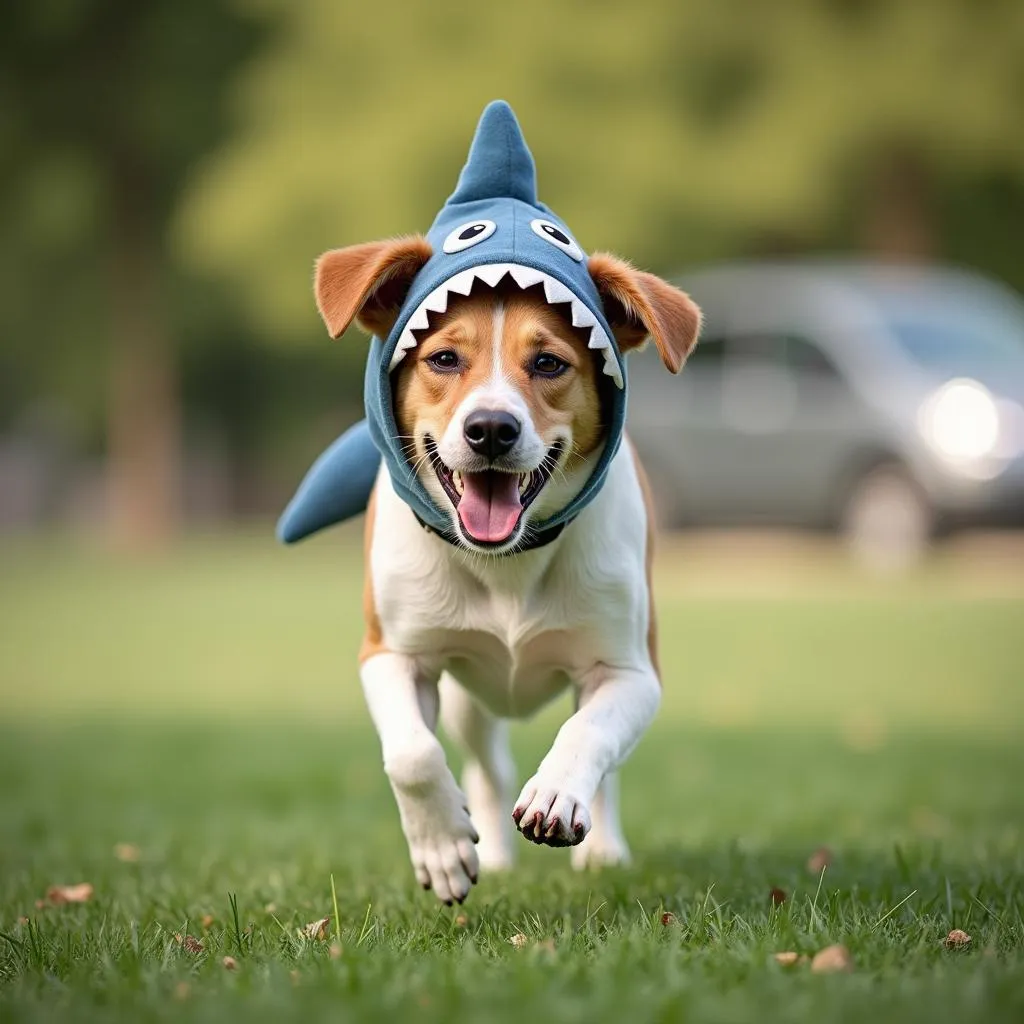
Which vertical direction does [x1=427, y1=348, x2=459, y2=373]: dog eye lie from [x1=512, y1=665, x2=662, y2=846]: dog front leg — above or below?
above

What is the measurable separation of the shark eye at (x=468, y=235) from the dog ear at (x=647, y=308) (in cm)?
33

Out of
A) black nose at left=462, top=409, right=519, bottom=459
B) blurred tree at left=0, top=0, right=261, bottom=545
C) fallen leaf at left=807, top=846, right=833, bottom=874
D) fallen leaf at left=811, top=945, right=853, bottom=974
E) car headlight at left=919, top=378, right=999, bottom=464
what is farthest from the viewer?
blurred tree at left=0, top=0, right=261, bottom=545

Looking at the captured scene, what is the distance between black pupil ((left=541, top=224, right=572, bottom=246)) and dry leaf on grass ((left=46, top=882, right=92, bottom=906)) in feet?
7.55

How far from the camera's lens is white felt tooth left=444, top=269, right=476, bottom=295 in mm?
4234

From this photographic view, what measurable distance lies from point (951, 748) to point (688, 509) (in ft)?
33.2

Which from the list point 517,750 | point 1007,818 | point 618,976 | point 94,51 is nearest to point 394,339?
point 618,976

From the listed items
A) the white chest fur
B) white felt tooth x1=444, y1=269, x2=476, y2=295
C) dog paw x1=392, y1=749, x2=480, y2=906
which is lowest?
dog paw x1=392, y1=749, x2=480, y2=906

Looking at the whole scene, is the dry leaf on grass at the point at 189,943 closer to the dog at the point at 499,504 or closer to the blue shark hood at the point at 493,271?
the dog at the point at 499,504

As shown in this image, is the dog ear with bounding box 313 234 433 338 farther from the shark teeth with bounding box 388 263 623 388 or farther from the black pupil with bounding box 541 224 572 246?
the black pupil with bounding box 541 224 572 246

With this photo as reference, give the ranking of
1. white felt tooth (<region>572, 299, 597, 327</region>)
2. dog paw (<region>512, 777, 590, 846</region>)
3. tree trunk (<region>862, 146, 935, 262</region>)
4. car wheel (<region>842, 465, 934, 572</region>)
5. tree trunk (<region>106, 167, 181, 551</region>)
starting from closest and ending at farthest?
dog paw (<region>512, 777, 590, 846</region>), white felt tooth (<region>572, 299, 597, 327</region>), car wheel (<region>842, 465, 934, 572</region>), tree trunk (<region>862, 146, 935, 262</region>), tree trunk (<region>106, 167, 181, 551</region>)

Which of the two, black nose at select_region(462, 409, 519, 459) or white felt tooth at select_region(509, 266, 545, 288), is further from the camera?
white felt tooth at select_region(509, 266, 545, 288)

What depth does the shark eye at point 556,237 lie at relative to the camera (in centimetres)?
441

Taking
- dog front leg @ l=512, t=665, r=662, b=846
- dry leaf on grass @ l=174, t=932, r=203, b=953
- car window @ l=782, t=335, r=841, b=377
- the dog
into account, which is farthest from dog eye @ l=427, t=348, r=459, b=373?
car window @ l=782, t=335, r=841, b=377

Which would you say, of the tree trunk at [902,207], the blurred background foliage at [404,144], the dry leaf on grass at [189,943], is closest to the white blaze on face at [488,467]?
the dry leaf on grass at [189,943]
